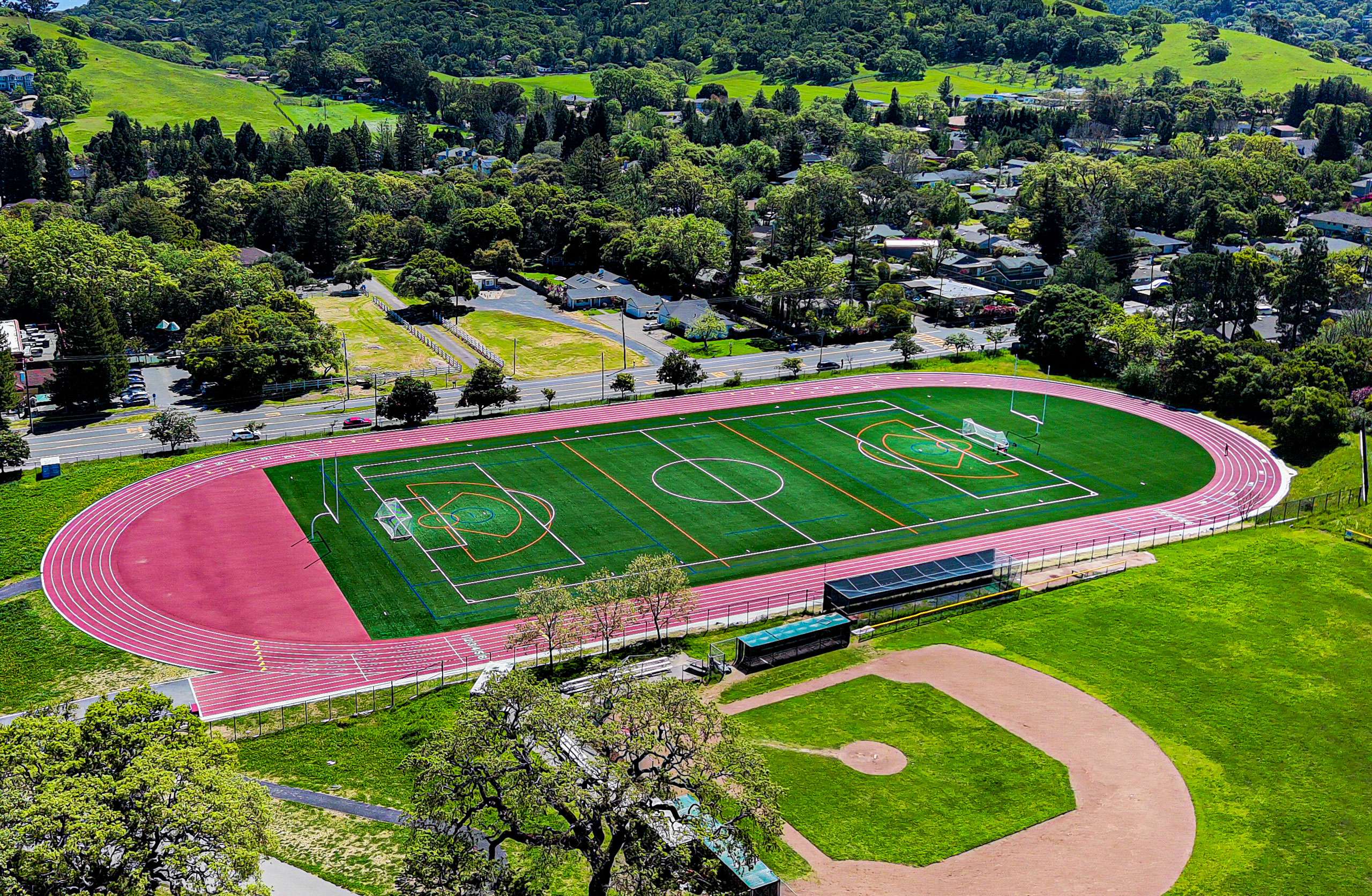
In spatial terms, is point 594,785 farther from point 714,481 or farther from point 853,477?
point 853,477

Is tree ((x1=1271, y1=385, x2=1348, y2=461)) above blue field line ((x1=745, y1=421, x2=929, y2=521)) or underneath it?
above

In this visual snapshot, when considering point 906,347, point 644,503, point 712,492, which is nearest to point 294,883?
point 644,503

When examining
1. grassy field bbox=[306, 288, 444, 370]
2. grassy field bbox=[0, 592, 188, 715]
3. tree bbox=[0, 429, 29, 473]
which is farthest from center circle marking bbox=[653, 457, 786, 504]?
tree bbox=[0, 429, 29, 473]

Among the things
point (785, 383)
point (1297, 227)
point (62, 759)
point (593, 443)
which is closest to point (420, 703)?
point (62, 759)

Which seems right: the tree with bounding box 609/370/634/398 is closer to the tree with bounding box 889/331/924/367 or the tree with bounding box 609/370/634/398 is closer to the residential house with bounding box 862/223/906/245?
the tree with bounding box 889/331/924/367

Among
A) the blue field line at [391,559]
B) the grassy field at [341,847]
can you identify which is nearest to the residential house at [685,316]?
the blue field line at [391,559]

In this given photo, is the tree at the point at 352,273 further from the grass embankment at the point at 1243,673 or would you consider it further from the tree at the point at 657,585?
the grass embankment at the point at 1243,673
